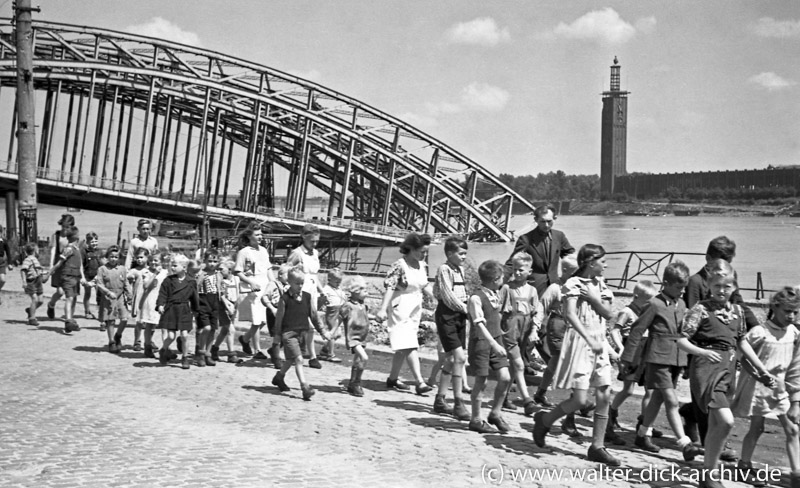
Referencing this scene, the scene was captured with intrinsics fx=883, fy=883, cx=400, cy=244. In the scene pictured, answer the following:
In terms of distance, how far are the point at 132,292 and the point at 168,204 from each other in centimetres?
3453

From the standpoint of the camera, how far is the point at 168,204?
1790 inches

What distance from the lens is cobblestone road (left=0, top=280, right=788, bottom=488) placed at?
596 cm

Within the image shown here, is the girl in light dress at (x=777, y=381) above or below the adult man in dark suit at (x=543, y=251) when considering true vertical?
below

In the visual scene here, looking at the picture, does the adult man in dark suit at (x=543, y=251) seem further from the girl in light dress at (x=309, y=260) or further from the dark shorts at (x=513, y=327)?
the girl in light dress at (x=309, y=260)

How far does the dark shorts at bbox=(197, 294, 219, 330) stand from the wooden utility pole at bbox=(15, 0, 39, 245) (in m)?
15.7

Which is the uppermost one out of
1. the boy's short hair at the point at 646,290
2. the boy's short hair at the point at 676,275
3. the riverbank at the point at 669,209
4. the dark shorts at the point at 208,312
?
the riverbank at the point at 669,209

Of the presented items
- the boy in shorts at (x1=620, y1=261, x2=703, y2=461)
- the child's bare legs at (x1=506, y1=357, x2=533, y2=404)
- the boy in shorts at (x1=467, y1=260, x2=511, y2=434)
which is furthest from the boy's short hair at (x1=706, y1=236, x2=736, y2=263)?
the child's bare legs at (x1=506, y1=357, x2=533, y2=404)

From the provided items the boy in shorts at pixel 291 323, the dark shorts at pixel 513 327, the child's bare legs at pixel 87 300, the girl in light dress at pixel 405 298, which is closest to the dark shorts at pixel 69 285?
the child's bare legs at pixel 87 300

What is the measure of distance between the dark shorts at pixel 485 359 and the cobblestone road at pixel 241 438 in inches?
21.3

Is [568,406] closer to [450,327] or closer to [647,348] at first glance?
[647,348]

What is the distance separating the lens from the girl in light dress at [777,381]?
→ 6.03 metres

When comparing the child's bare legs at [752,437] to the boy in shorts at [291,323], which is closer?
the child's bare legs at [752,437]

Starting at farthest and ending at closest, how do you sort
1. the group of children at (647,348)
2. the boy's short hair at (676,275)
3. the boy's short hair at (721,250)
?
the boy's short hair at (721,250) < the boy's short hair at (676,275) < the group of children at (647,348)

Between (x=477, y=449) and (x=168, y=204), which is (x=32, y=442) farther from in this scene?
(x=168, y=204)
